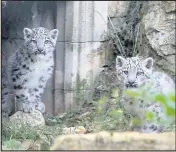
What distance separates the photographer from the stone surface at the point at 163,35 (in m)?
8.26

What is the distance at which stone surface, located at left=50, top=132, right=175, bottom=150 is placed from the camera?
3146mm

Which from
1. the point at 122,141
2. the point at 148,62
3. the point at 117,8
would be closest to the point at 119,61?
the point at 148,62

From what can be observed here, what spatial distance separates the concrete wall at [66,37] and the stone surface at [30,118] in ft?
2.12

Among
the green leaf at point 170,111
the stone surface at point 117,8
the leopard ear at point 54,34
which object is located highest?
the stone surface at point 117,8

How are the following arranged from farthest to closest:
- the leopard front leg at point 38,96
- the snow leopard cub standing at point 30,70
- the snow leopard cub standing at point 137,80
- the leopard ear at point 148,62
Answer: the leopard front leg at point 38,96, the snow leopard cub standing at point 30,70, the leopard ear at point 148,62, the snow leopard cub standing at point 137,80

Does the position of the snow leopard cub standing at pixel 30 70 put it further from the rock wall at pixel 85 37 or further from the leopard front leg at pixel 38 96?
the rock wall at pixel 85 37

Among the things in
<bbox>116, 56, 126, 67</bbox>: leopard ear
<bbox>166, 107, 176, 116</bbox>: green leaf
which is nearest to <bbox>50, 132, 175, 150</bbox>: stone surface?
<bbox>166, 107, 176, 116</bbox>: green leaf

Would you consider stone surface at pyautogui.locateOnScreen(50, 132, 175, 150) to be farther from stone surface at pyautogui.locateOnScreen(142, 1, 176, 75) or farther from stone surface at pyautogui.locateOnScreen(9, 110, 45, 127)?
stone surface at pyautogui.locateOnScreen(142, 1, 176, 75)

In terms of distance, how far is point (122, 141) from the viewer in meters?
3.16

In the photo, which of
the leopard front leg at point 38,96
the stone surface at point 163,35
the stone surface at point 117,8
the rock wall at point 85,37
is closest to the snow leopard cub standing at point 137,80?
the stone surface at point 163,35

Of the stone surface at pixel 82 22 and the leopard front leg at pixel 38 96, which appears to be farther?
the stone surface at pixel 82 22

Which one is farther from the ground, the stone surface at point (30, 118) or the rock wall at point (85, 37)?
the rock wall at point (85, 37)

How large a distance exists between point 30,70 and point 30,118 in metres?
0.66

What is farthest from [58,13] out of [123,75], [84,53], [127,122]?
[127,122]
